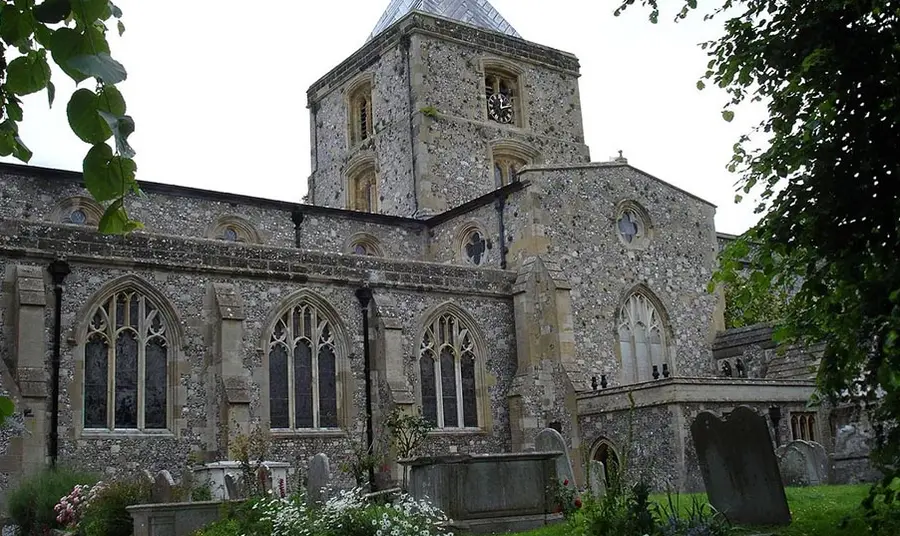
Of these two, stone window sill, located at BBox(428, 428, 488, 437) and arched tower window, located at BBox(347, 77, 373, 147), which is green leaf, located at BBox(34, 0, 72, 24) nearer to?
stone window sill, located at BBox(428, 428, 488, 437)

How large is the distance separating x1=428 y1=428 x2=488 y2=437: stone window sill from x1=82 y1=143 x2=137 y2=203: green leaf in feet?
67.7

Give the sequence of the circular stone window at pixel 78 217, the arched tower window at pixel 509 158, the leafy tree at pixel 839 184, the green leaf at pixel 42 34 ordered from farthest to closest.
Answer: the arched tower window at pixel 509 158
the circular stone window at pixel 78 217
the leafy tree at pixel 839 184
the green leaf at pixel 42 34

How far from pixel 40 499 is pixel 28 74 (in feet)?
48.1

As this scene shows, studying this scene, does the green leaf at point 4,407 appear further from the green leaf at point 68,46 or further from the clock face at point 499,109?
the clock face at point 499,109

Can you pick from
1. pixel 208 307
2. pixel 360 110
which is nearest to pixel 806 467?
pixel 208 307

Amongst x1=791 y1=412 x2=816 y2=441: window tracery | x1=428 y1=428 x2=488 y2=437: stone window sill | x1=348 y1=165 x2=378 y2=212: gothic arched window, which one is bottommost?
x1=791 y1=412 x2=816 y2=441: window tracery

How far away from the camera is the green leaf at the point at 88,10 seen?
298cm

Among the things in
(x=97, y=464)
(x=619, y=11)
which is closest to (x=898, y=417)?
(x=619, y=11)

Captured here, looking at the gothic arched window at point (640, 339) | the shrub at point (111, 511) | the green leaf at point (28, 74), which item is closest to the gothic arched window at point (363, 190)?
the gothic arched window at point (640, 339)

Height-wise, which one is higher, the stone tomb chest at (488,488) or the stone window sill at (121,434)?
the stone window sill at (121,434)

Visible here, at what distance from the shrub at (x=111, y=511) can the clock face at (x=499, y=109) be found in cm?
2231

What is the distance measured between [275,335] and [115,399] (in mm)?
3764

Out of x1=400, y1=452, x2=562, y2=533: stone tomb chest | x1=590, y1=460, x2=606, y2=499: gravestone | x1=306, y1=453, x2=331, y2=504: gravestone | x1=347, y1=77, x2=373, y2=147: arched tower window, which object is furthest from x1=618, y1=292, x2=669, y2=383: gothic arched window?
x1=400, y1=452, x2=562, y2=533: stone tomb chest

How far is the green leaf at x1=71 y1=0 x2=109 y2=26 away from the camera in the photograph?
9.78 feet
